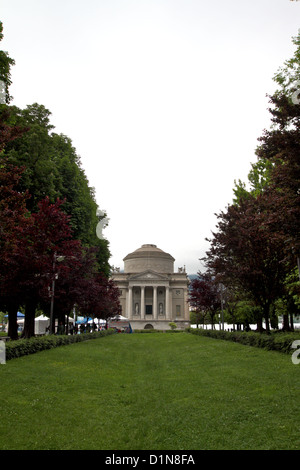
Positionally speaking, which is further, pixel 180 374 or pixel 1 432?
pixel 180 374

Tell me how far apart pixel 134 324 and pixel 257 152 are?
89.2 meters

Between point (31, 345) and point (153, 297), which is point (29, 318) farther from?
point (153, 297)

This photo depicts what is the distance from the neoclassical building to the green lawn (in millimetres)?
85788

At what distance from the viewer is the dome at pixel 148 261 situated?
11231cm

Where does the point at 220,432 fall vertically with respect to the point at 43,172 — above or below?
below

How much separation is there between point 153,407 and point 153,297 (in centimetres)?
9602

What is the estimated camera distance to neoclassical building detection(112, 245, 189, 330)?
100m

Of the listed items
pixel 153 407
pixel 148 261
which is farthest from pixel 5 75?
pixel 148 261

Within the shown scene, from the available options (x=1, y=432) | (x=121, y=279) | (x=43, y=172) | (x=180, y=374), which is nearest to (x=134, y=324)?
(x=121, y=279)

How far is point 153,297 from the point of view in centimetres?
10506

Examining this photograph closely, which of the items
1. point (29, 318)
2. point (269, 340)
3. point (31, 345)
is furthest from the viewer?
point (29, 318)

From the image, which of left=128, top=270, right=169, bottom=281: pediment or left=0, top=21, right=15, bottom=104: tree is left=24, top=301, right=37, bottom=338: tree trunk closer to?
left=0, top=21, right=15, bottom=104: tree

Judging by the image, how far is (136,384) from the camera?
1318 centimetres
